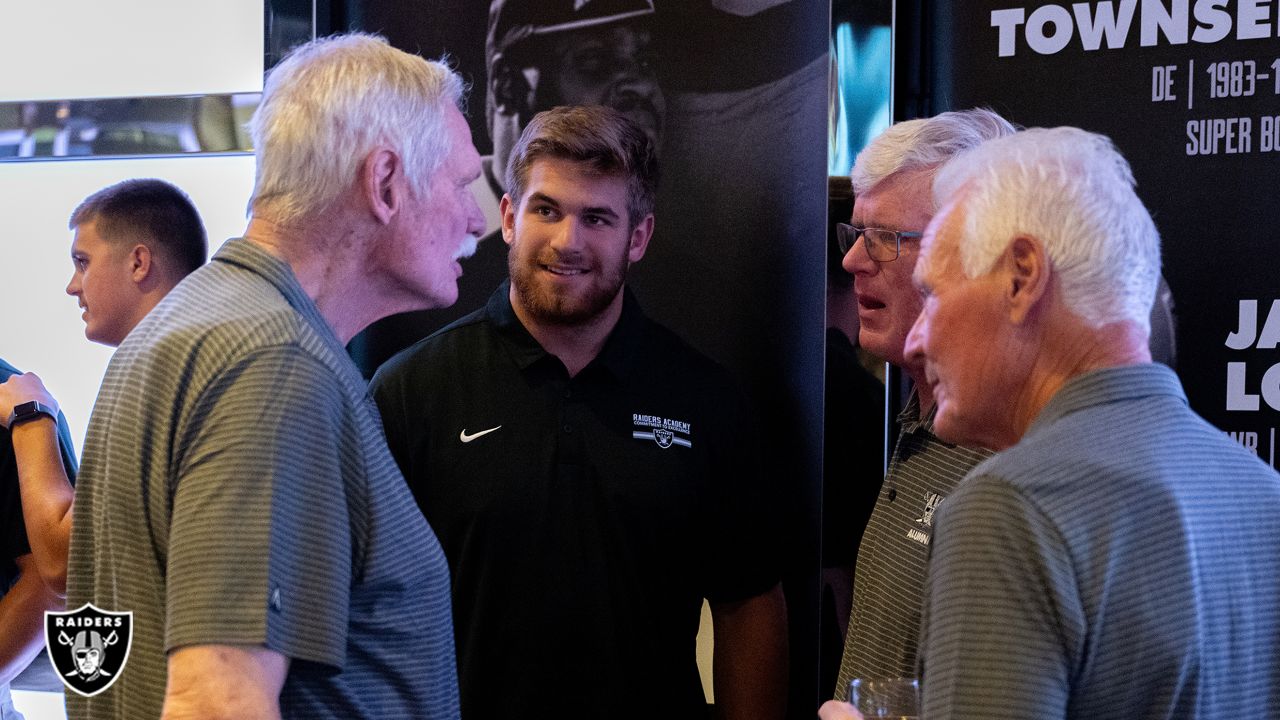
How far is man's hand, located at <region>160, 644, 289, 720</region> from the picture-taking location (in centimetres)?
123

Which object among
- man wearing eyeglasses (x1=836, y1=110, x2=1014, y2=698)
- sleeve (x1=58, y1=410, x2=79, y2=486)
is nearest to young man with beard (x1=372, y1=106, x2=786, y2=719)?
man wearing eyeglasses (x1=836, y1=110, x2=1014, y2=698)

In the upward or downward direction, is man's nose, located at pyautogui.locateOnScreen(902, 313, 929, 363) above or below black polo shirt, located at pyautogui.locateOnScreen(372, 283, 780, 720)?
above

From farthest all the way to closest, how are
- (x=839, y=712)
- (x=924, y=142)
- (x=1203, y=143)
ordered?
(x=1203, y=143), (x=924, y=142), (x=839, y=712)

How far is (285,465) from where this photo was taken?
1.29 m

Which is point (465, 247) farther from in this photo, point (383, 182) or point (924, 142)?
point (924, 142)

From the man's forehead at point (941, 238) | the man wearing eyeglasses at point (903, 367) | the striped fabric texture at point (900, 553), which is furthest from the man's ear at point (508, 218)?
the man's forehead at point (941, 238)

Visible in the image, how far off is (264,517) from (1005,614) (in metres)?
0.75

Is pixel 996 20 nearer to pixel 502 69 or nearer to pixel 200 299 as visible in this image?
pixel 502 69

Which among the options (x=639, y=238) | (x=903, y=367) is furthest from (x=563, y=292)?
(x=903, y=367)

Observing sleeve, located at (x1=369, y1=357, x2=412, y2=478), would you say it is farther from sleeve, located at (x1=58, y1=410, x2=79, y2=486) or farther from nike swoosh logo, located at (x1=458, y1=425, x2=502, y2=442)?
sleeve, located at (x1=58, y1=410, x2=79, y2=486)

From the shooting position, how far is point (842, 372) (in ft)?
7.97

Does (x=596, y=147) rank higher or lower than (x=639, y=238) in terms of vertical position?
higher

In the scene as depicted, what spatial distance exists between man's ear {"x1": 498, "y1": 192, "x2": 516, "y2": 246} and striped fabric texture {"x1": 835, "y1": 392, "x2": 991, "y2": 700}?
91 cm

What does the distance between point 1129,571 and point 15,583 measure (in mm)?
2233
